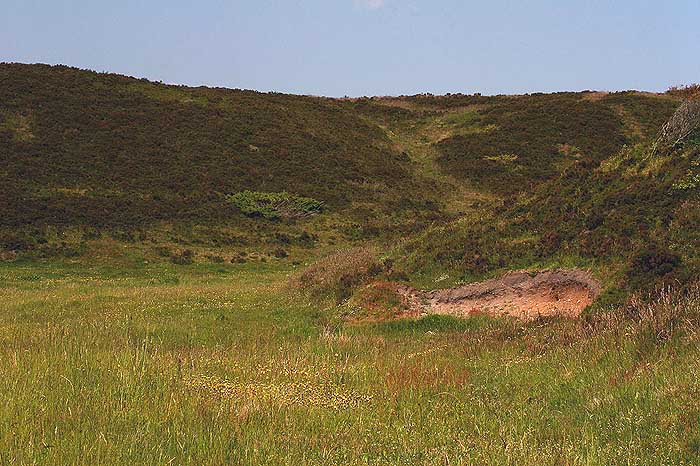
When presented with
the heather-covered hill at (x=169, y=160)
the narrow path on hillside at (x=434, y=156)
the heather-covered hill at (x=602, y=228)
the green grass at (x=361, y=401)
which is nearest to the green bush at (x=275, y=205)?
the heather-covered hill at (x=169, y=160)

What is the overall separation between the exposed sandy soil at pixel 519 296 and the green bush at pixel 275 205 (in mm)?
26304

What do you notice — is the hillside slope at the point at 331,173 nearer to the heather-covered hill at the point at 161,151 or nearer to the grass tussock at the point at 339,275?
the heather-covered hill at the point at 161,151

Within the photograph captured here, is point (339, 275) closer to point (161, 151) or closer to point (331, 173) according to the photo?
point (331, 173)

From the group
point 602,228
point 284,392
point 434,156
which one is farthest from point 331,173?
point 284,392

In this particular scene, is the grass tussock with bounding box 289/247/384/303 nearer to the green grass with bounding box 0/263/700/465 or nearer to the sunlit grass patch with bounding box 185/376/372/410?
the green grass with bounding box 0/263/700/465

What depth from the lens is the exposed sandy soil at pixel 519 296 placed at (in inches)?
538

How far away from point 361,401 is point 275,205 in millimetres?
37218

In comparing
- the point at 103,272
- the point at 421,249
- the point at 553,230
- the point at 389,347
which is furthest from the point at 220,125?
the point at 389,347

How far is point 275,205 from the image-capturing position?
43094 mm

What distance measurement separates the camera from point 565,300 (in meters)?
14.0

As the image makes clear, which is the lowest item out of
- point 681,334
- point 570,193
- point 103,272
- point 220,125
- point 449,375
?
point 103,272

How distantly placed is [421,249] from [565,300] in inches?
267

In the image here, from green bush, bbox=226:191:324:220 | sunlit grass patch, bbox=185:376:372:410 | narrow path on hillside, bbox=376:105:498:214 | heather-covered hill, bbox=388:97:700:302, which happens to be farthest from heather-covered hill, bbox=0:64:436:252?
sunlit grass patch, bbox=185:376:372:410

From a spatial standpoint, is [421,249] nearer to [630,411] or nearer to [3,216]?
[630,411]
